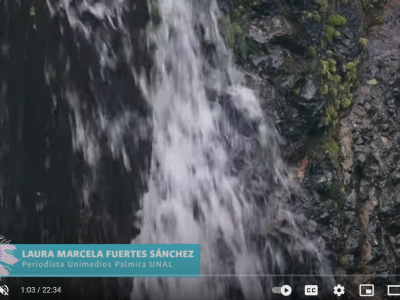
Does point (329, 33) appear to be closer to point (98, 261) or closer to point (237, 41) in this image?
point (237, 41)

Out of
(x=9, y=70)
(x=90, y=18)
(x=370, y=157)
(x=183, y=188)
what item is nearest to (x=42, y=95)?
(x=9, y=70)

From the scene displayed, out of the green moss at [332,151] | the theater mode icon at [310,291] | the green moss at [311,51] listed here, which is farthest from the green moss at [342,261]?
the green moss at [311,51]

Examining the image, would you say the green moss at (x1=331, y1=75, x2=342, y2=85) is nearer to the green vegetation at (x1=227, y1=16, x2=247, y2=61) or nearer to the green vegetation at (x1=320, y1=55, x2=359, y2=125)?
the green vegetation at (x1=320, y1=55, x2=359, y2=125)

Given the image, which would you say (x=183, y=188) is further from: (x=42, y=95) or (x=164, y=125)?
(x=42, y=95)

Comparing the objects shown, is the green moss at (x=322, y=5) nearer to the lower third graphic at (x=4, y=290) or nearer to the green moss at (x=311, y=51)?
the green moss at (x=311, y=51)

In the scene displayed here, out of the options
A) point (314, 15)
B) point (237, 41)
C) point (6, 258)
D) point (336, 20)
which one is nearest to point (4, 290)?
point (6, 258)

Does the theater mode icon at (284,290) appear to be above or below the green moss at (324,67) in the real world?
below
